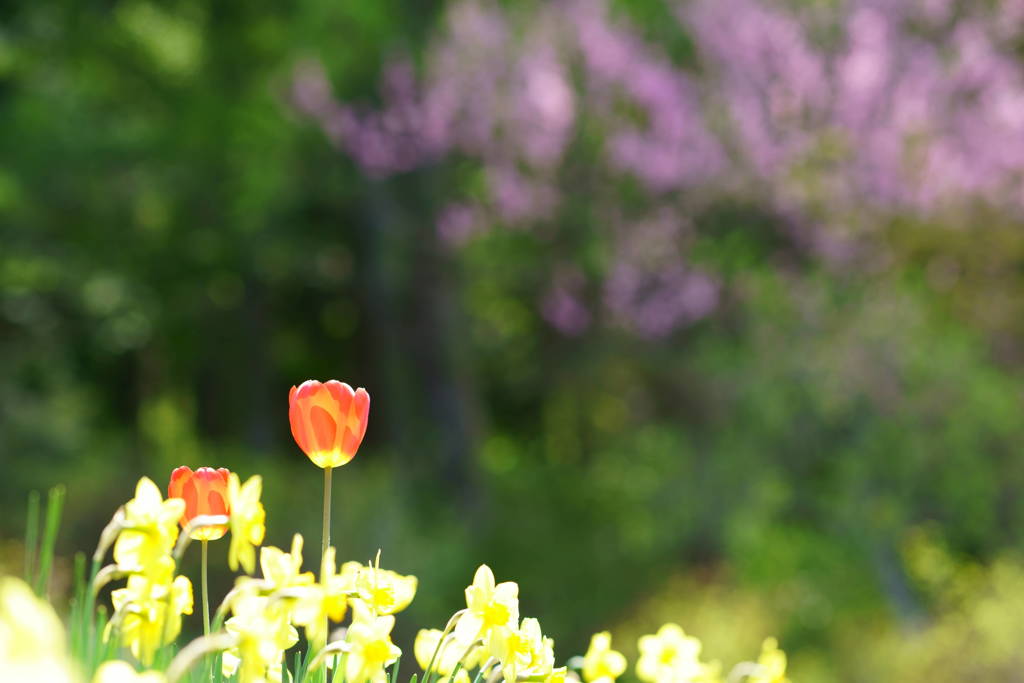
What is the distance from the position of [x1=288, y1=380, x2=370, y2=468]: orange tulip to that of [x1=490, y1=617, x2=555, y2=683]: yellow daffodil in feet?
1.01

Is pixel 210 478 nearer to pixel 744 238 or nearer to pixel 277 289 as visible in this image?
pixel 744 238

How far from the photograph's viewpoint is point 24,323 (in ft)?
54.6

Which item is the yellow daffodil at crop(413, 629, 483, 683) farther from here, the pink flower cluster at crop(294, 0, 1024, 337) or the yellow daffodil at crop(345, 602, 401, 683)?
the pink flower cluster at crop(294, 0, 1024, 337)

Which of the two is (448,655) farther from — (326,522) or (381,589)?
(326,522)

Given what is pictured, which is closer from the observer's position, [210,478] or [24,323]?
[210,478]

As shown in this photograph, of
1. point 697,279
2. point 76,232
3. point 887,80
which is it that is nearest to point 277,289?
point 76,232

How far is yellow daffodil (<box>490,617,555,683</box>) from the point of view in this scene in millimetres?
1698

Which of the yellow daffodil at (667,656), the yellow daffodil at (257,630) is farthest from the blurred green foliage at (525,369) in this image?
the yellow daffodil at (257,630)

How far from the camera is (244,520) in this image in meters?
1.58

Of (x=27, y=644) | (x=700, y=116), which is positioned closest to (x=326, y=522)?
(x=27, y=644)

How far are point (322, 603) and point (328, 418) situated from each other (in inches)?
13.3

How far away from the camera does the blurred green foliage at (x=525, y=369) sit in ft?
25.7

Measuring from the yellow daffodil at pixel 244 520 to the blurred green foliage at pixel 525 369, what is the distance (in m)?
5.15

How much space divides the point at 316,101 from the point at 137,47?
2303 mm
